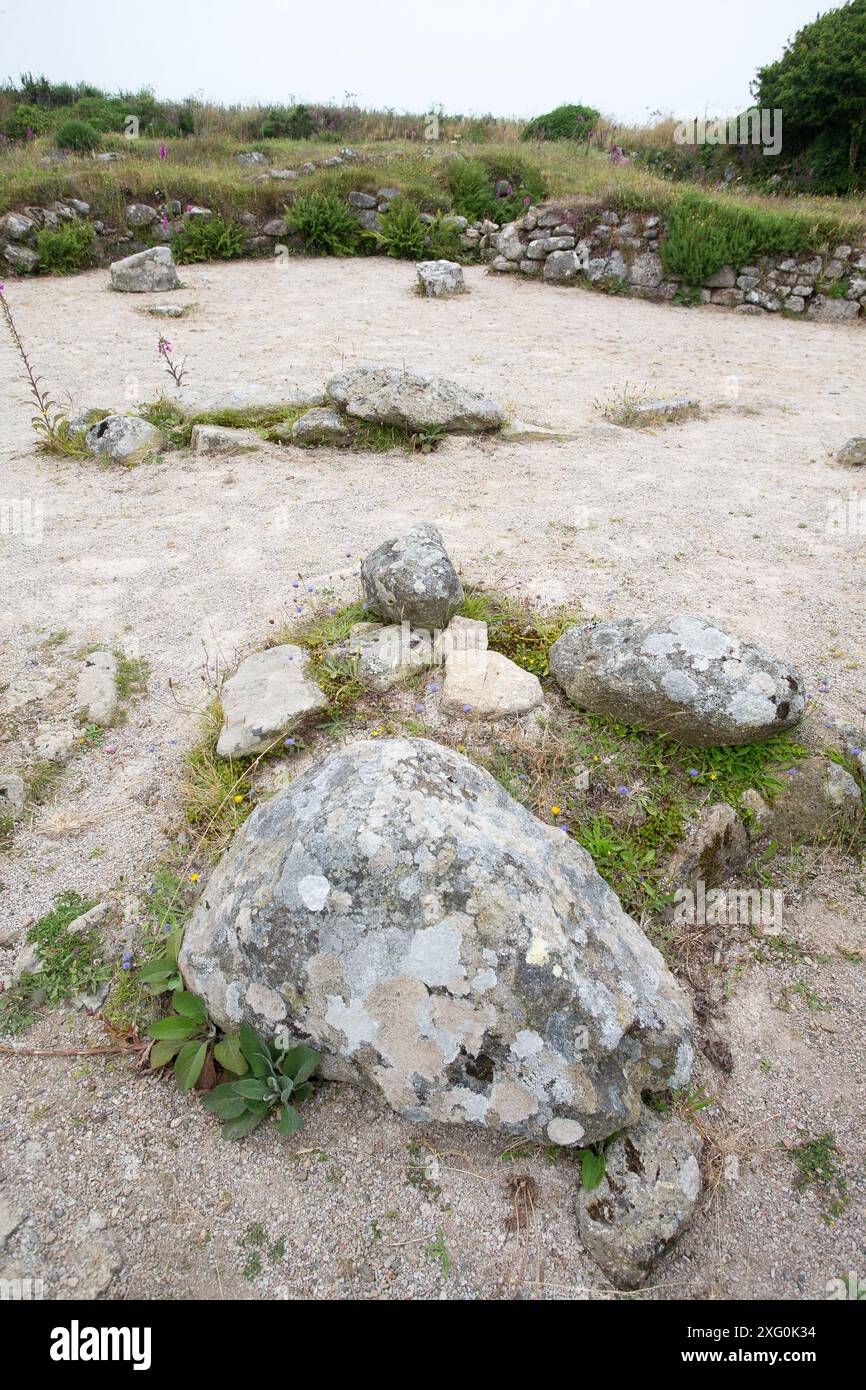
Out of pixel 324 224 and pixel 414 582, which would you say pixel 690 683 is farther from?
pixel 324 224

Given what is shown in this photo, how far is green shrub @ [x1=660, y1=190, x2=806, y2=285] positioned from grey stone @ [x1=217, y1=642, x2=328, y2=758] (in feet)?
41.2

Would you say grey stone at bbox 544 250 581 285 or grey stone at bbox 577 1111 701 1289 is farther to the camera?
grey stone at bbox 544 250 581 285

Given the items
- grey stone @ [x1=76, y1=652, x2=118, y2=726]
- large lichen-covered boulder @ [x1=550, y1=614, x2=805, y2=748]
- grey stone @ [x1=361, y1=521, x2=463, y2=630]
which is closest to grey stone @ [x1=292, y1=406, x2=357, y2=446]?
grey stone @ [x1=361, y1=521, x2=463, y2=630]

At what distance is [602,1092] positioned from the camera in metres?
2.38

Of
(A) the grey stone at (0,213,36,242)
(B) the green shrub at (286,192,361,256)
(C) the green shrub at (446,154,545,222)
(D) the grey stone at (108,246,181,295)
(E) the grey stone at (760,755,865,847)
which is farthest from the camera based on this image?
(C) the green shrub at (446,154,545,222)

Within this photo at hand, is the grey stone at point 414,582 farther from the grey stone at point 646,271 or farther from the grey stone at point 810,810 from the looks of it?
the grey stone at point 646,271

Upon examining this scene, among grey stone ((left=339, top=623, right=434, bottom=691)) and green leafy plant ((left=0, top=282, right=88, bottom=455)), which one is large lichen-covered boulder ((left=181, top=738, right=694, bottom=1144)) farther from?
green leafy plant ((left=0, top=282, right=88, bottom=455))

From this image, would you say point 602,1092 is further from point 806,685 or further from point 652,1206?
point 806,685

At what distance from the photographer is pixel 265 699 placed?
4098mm

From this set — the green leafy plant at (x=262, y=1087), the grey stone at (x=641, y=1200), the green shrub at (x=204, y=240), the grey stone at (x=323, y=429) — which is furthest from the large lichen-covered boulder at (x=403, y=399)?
the green shrub at (x=204, y=240)

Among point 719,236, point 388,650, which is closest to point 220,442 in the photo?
point 388,650

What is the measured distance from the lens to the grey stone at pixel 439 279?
12820 millimetres

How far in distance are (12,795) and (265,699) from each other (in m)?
1.38

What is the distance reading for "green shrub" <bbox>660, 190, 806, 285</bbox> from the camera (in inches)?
495
